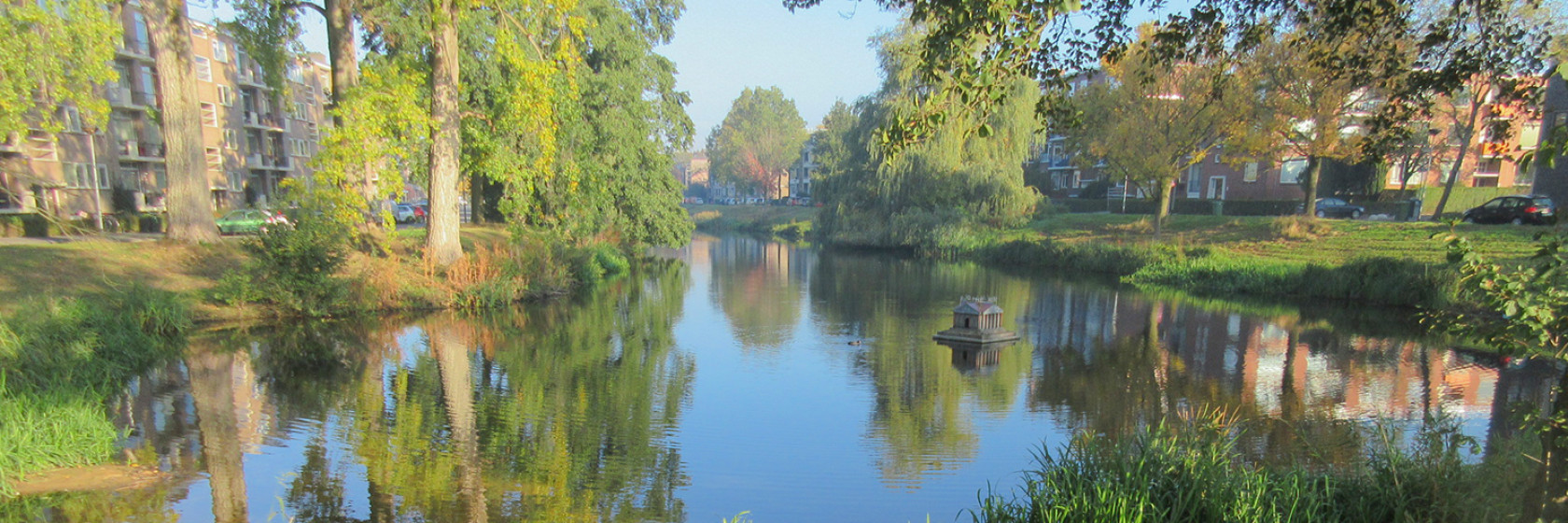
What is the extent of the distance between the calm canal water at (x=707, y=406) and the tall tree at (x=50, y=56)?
3.99 metres

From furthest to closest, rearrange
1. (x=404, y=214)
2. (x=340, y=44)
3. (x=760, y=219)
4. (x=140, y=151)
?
(x=760, y=219) → (x=404, y=214) → (x=140, y=151) → (x=340, y=44)

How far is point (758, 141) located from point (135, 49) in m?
69.8

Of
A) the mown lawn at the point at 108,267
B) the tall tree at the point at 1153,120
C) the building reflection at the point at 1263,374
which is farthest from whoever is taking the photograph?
the tall tree at the point at 1153,120

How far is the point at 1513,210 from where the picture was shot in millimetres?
26828

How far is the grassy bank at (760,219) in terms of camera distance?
58156 millimetres

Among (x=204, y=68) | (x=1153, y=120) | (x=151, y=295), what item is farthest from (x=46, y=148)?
(x=1153, y=120)

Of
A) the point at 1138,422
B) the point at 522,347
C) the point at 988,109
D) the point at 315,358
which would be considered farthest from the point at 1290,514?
the point at 315,358

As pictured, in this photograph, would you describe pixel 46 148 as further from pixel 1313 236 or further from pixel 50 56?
pixel 1313 236

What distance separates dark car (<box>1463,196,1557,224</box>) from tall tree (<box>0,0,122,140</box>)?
35852mm

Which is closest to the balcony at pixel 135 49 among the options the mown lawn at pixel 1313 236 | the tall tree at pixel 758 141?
the mown lawn at pixel 1313 236

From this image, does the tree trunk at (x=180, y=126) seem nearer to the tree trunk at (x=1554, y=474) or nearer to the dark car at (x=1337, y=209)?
the tree trunk at (x=1554, y=474)

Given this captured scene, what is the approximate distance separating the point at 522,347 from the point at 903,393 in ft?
21.7

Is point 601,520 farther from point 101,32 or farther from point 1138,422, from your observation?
point 101,32

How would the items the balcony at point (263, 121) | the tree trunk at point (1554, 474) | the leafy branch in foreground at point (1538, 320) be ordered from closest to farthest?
the leafy branch in foreground at point (1538, 320) → the tree trunk at point (1554, 474) → the balcony at point (263, 121)
